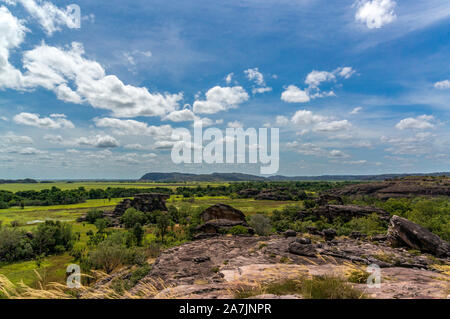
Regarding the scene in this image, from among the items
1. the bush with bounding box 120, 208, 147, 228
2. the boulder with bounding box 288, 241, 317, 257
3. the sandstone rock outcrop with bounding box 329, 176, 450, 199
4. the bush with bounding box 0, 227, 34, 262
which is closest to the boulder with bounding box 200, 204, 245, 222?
the bush with bounding box 120, 208, 147, 228

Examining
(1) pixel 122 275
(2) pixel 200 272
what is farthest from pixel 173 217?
(2) pixel 200 272

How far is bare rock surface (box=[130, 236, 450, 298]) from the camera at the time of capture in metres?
8.60

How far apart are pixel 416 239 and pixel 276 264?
14.2 metres

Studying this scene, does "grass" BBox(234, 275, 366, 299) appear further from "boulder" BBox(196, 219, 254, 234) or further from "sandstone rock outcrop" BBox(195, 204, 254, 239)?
"boulder" BBox(196, 219, 254, 234)

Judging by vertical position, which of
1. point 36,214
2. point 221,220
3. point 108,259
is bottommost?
point 36,214

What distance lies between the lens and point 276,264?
14.1 meters

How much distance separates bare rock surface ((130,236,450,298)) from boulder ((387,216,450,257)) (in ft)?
4.17

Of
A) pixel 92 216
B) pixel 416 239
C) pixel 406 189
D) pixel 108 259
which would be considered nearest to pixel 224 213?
pixel 108 259

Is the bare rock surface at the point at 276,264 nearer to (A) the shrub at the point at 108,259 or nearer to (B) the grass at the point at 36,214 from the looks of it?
(A) the shrub at the point at 108,259

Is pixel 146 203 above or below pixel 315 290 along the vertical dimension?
below

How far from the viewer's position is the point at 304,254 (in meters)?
17.2

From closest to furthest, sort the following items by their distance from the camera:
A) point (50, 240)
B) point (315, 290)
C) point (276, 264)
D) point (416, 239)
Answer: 1. point (315, 290)
2. point (276, 264)
3. point (416, 239)
4. point (50, 240)

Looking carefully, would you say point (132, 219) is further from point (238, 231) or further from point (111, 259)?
point (238, 231)
